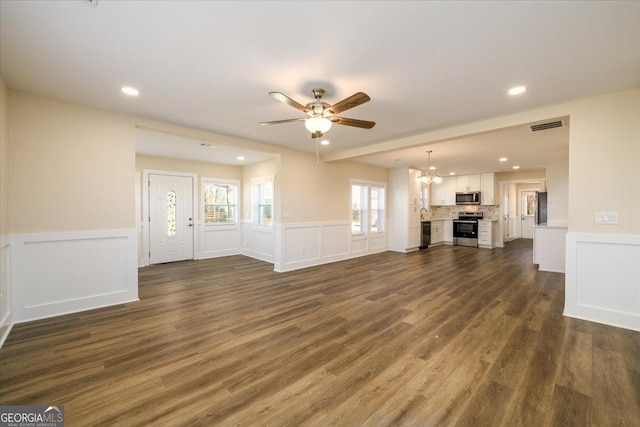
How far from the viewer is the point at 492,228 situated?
327 inches

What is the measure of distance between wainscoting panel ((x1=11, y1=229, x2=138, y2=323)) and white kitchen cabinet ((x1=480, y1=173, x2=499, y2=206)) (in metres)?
9.43

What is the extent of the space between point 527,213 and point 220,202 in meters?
12.4

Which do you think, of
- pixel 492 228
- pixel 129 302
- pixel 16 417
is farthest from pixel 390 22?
pixel 492 228

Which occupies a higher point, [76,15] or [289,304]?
[76,15]

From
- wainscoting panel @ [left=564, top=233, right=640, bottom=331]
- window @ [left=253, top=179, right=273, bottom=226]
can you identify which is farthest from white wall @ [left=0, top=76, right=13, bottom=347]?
wainscoting panel @ [left=564, top=233, right=640, bottom=331]

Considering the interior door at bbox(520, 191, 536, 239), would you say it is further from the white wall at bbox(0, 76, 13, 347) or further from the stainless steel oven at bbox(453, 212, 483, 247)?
the white wall at bbox(0, 76, 13, 347)

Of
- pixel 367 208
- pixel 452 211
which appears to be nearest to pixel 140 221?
pixel 367 208

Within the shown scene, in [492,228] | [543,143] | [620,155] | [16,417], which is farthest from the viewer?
[492,228]

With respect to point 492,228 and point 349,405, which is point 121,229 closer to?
point 349,405

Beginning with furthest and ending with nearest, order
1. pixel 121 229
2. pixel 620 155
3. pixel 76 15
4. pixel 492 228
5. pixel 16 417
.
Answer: pixel 492 228, pixel 121 229, pixel 620 155, pixel 76 15, pixel 16 417

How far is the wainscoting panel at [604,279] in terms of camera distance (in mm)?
2754

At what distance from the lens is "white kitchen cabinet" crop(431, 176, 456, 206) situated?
9.13 meters

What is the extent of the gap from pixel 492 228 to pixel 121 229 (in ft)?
31.6

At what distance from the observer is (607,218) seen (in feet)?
9.40
